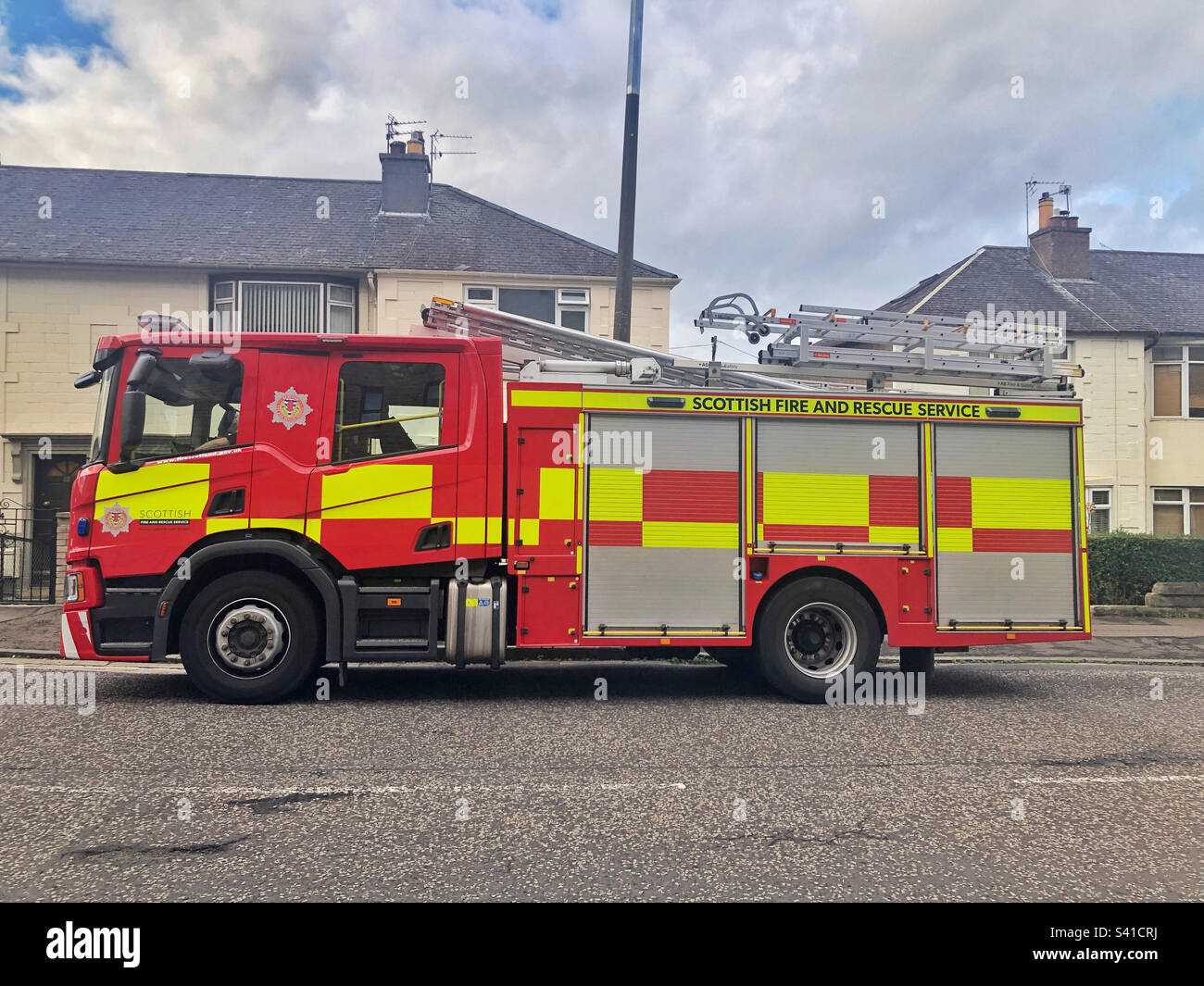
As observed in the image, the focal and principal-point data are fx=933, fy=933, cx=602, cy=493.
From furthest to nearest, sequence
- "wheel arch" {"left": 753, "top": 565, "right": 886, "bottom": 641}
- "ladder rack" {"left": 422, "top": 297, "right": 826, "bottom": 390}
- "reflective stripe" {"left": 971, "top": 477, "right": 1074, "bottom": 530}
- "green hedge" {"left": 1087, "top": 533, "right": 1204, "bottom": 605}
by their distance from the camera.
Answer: "green hedge" {"left": 1087, "top": 533, "right": 1204, "bottom": 605} < "reflective stripe" {"left": 971, "top": 477, "right": 1074, "bottom": 530} < "ladder rack" {"left": 422, "top": 297, "right": 826, "bottom": 390} < "wheel arch" {"left": 753, "top": 565, "right": 886, "bottom": 641}

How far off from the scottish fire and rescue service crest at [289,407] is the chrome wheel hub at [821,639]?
4.22m

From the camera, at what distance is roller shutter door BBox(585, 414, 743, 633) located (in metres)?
7.49

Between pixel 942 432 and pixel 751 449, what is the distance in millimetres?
1687

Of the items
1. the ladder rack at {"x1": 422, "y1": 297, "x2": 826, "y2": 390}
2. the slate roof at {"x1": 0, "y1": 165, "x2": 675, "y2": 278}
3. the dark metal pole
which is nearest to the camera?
the ladder rack at {"x1": 422, "y1": 297, "x2": 826, "y2": 390}

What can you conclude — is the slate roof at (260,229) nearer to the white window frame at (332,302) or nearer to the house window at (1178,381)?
the white window frame at (332,302)

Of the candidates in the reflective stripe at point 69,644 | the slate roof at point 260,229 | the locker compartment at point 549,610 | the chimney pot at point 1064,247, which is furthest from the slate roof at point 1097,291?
the reflective stripe at point 69,644

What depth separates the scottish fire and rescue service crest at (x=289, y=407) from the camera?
282 inches

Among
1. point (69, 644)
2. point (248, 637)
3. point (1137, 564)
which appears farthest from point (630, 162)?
point (1137, 564)

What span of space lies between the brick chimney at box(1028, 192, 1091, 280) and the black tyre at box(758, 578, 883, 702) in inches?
815

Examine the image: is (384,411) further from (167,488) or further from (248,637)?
(248,637)

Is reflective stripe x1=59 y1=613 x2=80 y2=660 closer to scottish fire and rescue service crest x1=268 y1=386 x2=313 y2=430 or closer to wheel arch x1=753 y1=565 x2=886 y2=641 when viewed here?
scottish fire and rescue service crest x1=268 y1=386 x2=313 y2=430

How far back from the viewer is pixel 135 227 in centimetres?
1952

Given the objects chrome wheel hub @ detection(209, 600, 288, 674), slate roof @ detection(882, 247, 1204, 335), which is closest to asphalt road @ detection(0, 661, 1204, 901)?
chrome wheel hub @ detection(209, 600, 288, 674)
